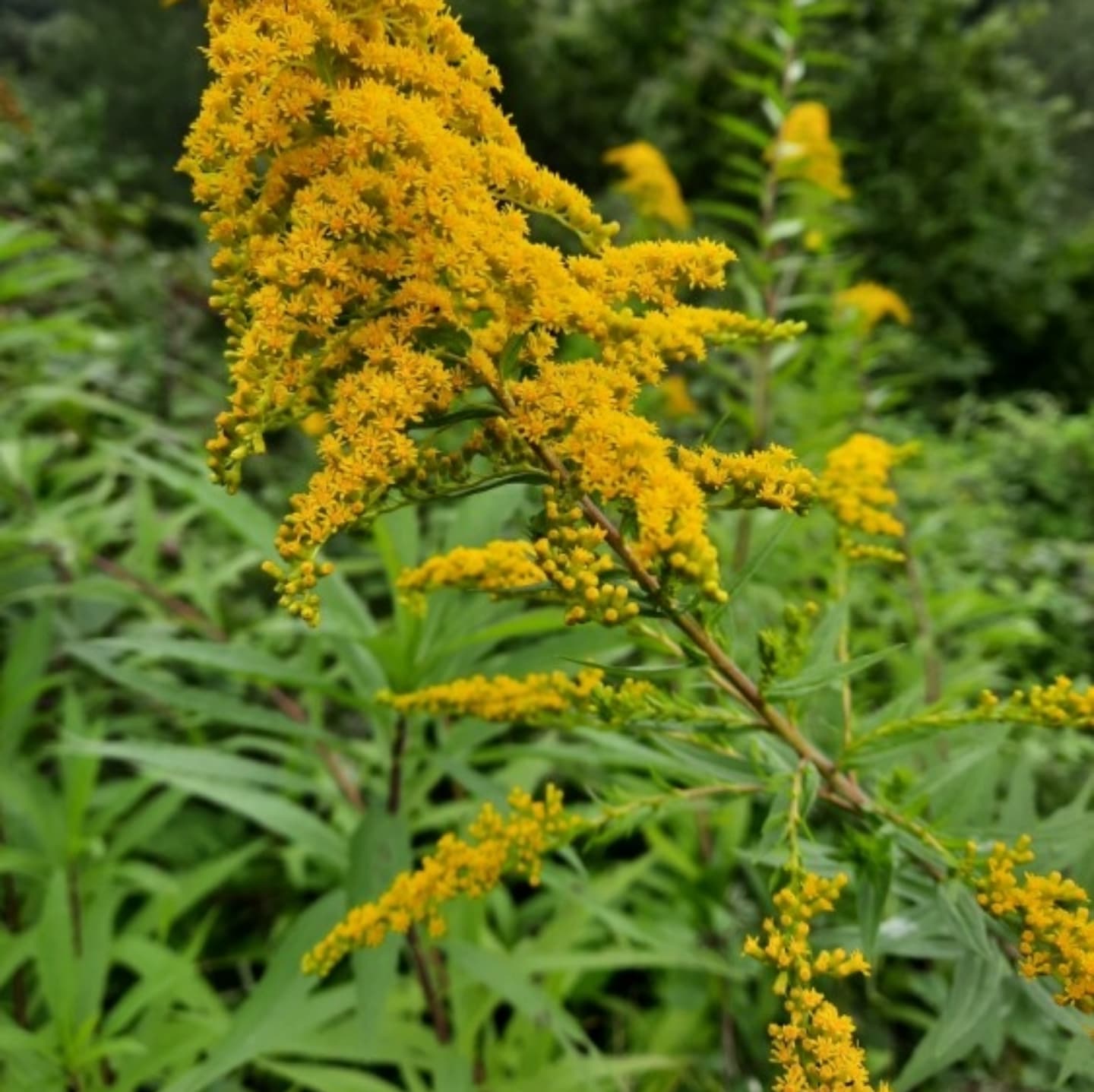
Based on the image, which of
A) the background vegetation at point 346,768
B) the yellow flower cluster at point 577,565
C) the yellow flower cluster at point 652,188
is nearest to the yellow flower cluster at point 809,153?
the background vegetation at point 346,768

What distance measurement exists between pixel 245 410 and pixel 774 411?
315 cm

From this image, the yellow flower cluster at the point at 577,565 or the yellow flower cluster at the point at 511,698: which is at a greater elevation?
the yellow flower cluster at the point at 577,565

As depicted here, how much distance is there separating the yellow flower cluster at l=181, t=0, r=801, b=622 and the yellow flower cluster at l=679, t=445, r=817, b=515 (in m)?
0.04

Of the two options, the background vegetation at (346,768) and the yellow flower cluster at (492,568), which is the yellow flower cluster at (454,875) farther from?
the yellow flower cluster at (492,568)

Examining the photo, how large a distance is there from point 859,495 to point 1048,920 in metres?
0.79

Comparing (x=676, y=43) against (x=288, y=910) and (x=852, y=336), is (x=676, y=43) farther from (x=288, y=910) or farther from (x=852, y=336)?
(x=288, y=910)

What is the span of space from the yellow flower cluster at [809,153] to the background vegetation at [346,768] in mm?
166

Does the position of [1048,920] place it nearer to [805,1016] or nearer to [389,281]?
[805,1016]

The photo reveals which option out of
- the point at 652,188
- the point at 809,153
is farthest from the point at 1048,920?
the point at 652,188

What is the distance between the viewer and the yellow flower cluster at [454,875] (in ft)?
4.37

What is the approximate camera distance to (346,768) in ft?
8.14

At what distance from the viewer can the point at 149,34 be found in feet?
43.8

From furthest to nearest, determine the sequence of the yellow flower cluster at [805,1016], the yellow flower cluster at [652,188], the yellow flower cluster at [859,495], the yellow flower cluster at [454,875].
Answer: the yellow flower cluster at [652,188]
the yellow flower cluster at [859,495]
the yellow flower cluster at [454,875]
the yellow flower cluster at [805,1016]

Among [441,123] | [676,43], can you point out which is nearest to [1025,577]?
[441,123]
